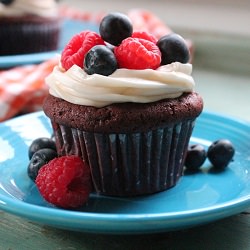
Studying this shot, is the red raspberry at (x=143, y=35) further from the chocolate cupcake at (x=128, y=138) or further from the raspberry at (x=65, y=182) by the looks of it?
the raspberry at (x=65, y=182)

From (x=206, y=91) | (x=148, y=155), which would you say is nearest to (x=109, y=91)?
(x=148, y=155)

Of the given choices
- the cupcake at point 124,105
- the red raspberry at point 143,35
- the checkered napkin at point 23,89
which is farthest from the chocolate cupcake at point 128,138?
the checkered napkin at point 23,89

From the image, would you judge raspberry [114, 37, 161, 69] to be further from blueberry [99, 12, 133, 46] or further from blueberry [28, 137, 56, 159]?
blueberry [28, 137, 56, 159]

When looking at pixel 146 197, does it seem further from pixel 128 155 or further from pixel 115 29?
pixel 115 29

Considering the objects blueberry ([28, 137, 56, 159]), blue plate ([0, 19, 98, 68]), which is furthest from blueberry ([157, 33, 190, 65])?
blue plate ([0, 19, 98, 68])

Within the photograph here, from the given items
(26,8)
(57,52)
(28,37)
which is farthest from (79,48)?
(28,37)

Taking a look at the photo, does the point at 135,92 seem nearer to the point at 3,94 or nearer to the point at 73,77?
the point at 73,77
